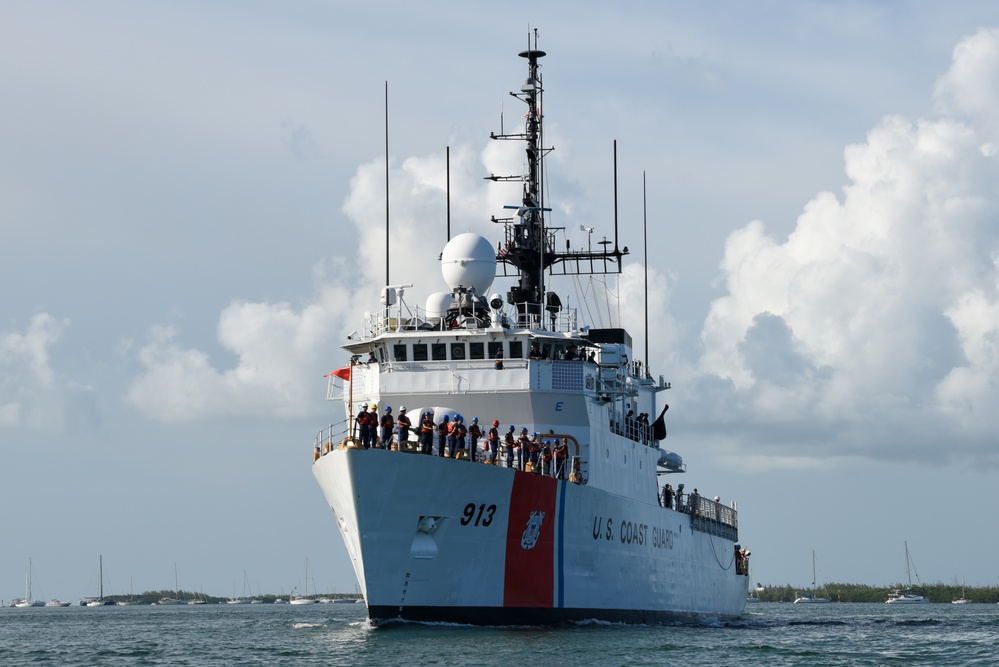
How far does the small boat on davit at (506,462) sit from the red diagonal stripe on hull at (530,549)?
0.05 meters

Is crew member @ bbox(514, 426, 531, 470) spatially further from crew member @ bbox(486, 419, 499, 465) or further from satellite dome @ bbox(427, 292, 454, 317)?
satellite dome @ bbox(427, 292, 454, 317)

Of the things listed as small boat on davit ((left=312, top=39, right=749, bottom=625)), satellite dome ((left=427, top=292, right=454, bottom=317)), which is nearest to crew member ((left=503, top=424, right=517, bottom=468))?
small boat on davit ((left=312, top=39, right=749, bottom=625))

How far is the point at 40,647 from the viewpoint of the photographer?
1522 inches

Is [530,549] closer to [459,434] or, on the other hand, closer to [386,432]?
[459,434]

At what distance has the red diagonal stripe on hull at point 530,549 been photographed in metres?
33.0

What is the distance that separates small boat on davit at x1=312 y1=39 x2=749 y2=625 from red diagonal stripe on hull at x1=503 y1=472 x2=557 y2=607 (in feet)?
0.15

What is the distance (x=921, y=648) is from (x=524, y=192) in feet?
57.5

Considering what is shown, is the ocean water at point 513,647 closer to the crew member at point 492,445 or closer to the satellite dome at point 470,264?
the crew member at point 492,445

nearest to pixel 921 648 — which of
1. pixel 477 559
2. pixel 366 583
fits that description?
pixel 477 559

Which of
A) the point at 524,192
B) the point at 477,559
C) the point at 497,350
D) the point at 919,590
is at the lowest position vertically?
the point at 919,590

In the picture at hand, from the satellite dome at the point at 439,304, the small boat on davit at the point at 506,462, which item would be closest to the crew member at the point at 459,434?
the small boat on davit at the point at 506,462

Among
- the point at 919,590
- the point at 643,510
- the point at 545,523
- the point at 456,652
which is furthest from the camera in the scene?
the point at 919,590

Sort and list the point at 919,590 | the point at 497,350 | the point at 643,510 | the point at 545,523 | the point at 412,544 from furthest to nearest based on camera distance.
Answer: the point at 919,590
the point at 643,510
the point at 497,350
the point at 545,523
the point at 412,544

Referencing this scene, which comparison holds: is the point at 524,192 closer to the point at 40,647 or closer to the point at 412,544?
the point at 412,544
